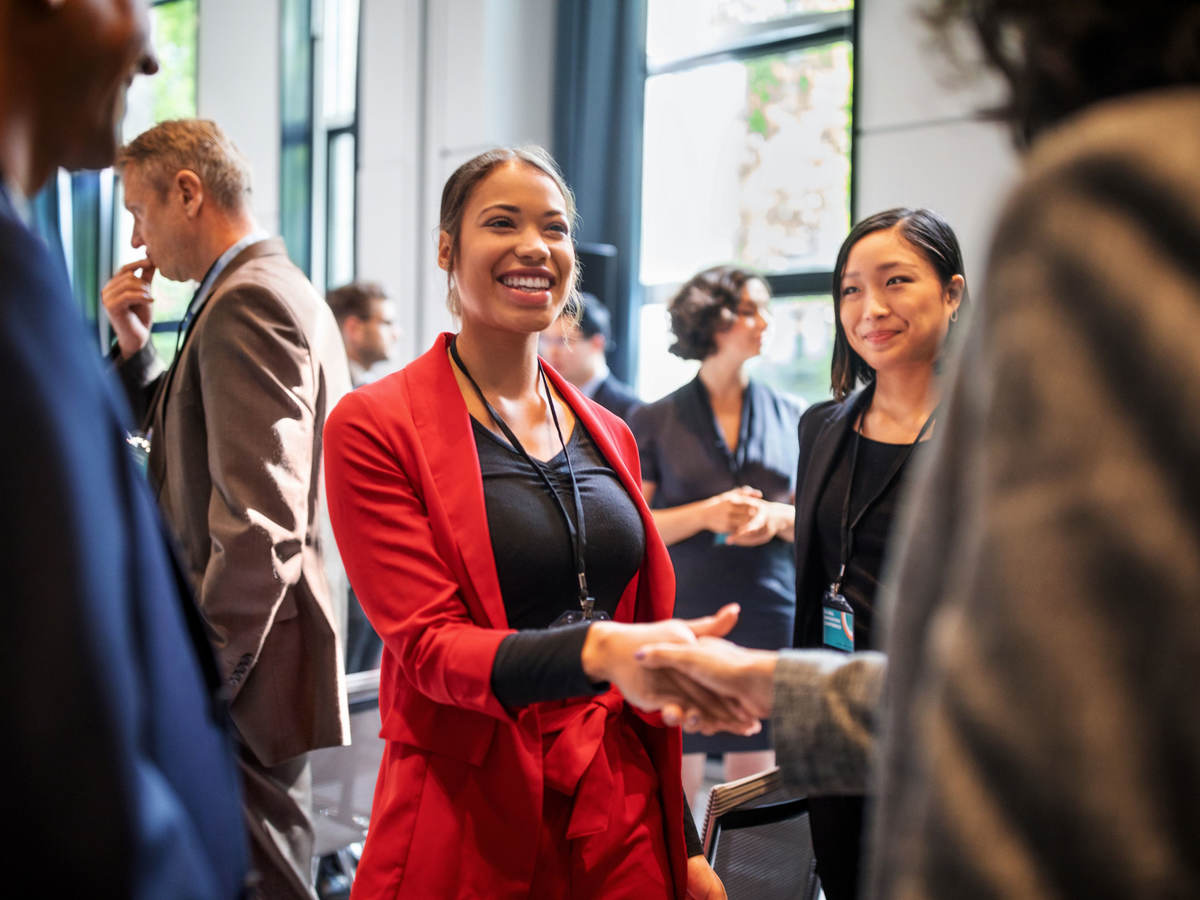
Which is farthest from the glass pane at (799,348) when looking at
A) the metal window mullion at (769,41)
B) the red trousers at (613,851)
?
the red trousers at (613,851)

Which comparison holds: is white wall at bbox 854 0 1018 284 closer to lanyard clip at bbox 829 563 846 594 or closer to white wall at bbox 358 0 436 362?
lanyard clip at bbox 829 563 846 594

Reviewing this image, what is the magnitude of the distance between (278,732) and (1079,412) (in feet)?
6.41

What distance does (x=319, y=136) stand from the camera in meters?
7.14

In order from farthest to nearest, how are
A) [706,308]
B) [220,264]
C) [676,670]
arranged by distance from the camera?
[706,308] < [220,264] < [676,670]

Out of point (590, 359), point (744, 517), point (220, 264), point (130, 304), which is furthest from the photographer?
point (590, 359)

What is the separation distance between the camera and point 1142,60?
→ 555mm

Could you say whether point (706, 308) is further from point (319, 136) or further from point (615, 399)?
point (319, 136)

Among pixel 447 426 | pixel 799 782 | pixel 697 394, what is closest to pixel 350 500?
pixel 447 426

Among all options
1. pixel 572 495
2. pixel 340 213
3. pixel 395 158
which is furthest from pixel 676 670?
pixel 340 213

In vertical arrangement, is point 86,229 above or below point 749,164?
below

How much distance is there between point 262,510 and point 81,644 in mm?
1541

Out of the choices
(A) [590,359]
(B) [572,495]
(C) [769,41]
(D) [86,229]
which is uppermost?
(C) [769,41]

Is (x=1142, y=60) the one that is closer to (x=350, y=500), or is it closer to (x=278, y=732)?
(x=350, y=500)

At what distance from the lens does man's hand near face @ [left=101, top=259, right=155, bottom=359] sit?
268 centimetres
